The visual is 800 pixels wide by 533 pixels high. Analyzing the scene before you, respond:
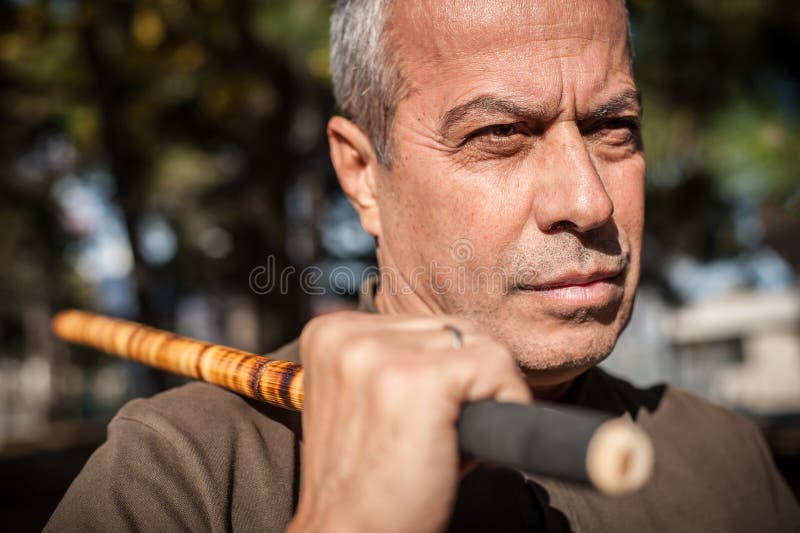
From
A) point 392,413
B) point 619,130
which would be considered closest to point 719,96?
point 619,130

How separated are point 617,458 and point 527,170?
38.3 inches

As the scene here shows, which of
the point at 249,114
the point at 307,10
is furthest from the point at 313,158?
the point at 307,10

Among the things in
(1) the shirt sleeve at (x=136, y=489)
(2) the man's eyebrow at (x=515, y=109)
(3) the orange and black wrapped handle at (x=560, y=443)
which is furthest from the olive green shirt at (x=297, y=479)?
(2) the man's eyebrow at (x=515, y=109)

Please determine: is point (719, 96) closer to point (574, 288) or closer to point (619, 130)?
point (619, 130)

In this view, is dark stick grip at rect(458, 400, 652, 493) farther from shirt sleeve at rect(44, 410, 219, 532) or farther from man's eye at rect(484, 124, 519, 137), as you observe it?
man's eye at rect(484, 124, 519, 137)

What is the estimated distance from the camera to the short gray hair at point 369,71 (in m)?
1.91

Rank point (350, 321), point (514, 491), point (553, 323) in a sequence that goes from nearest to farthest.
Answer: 1. point (350, 321)
2. point (553, 323)
3. point (514, 491)

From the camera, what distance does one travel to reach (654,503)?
2.02 m

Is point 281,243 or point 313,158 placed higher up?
point 313,158

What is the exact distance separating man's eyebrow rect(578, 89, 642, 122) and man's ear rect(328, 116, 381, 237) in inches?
22.8

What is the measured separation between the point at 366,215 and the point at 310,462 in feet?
3.44

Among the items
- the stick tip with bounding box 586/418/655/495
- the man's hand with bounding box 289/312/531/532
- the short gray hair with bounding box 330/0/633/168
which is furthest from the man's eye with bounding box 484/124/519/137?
the stick tip with bounding box 586/418/655/495

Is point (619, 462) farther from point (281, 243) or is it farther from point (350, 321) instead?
point (281, 243)

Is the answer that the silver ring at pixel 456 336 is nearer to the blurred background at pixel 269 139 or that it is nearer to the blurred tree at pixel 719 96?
the blurred background at pixel 269 139
